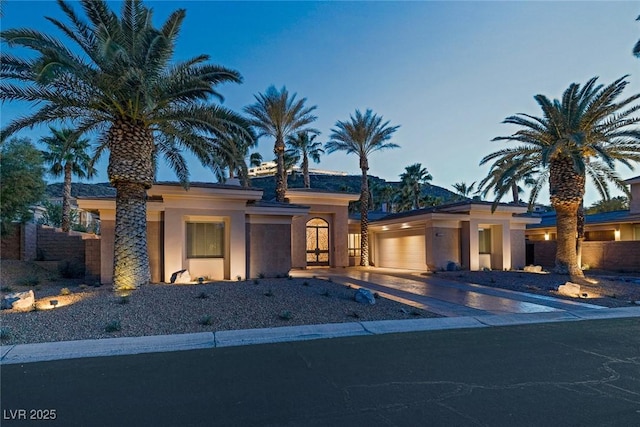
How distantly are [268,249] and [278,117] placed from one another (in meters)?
10.1

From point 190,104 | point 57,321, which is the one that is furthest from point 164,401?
point 190,104

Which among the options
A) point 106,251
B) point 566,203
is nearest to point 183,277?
point 106,251

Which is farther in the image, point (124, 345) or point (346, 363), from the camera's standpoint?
point (124, 345)

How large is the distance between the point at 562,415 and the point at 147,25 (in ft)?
41.9

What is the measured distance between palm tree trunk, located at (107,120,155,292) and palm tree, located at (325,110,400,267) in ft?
53.6

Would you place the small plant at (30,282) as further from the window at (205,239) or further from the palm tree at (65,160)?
the palm tree at (65,160)

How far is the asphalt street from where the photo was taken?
4195 millimetres

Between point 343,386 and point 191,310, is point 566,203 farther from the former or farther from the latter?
point 343,386

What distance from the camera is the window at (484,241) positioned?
2277cm

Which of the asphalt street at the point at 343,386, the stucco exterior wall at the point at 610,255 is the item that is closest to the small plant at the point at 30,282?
the asphalt street at the point at 343,386

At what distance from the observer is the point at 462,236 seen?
2206 cm

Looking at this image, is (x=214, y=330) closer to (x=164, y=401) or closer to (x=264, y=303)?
(x=264, y=303)

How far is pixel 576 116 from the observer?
16516mm

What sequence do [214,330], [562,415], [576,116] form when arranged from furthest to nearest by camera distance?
[576,116] < [214,330] < [562,415]
